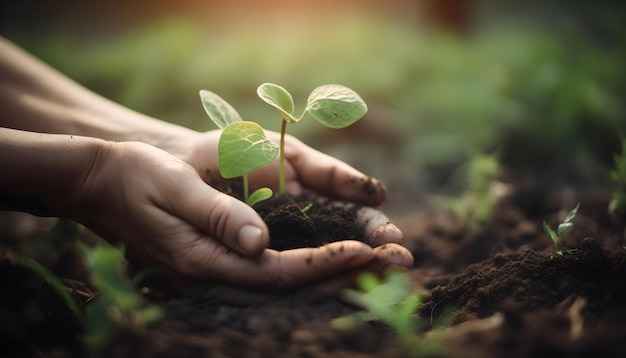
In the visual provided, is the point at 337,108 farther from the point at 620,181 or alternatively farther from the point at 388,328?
the point at 620,181

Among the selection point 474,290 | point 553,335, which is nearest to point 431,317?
point 474,290

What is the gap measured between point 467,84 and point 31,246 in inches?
143

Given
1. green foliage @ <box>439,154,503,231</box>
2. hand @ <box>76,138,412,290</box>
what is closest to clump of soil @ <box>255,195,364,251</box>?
hand @ <box>76,138,412,290</box>

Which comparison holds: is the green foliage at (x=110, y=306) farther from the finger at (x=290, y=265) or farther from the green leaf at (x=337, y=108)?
the green leaf at (x=337, y=108)

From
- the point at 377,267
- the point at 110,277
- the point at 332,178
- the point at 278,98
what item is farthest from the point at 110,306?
the point at 332,178

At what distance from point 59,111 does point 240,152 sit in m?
1.22

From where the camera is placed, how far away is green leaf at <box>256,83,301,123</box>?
5.20ft

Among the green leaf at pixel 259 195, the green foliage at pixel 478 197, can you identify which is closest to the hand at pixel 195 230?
the green leaf at pixel 259 195

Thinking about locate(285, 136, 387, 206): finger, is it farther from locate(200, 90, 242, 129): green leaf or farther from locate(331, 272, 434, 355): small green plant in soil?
locate(331, 272, 434, 355): small green plant in soil

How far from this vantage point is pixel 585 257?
152cm

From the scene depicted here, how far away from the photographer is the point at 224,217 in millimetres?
1366

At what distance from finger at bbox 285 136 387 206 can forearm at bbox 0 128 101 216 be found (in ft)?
2.54

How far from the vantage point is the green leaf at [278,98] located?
5.20 ft

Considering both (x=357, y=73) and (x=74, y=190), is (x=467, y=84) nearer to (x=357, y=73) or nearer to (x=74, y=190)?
(x=357, y=73)
